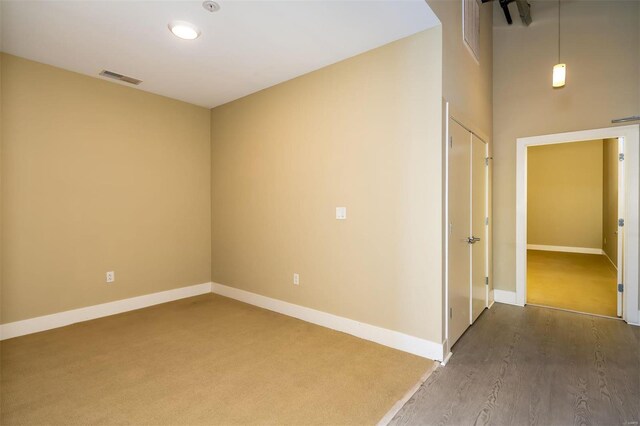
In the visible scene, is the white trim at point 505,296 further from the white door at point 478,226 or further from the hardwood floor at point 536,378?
the hardwood floor at point 536,378

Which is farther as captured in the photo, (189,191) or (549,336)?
(189,191)

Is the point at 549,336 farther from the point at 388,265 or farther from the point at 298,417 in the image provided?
the point at 298,417

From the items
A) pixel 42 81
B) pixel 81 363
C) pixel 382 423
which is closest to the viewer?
pixel 382 423

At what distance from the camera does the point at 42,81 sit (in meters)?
3.24

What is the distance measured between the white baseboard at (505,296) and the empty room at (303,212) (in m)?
0.03

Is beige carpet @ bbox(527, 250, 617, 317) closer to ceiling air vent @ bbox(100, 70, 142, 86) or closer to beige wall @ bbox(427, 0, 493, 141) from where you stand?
beige wall @ bbox(427, 0, 493, 141)

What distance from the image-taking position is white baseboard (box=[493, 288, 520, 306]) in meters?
4.05

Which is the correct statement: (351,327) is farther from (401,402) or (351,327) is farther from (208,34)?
(208,34)

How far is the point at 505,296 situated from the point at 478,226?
1250 mm

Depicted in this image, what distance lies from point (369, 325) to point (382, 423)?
1151 mm

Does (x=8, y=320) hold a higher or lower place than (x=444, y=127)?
lower

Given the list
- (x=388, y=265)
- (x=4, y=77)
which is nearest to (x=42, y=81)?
(x=4, y=77)

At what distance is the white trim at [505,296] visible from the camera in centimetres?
404

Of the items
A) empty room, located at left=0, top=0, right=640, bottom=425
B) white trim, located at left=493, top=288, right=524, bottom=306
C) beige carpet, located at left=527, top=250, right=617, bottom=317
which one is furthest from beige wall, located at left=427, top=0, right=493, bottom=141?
beige carpet, located at left=527, top=250, right=617, bottom=317
